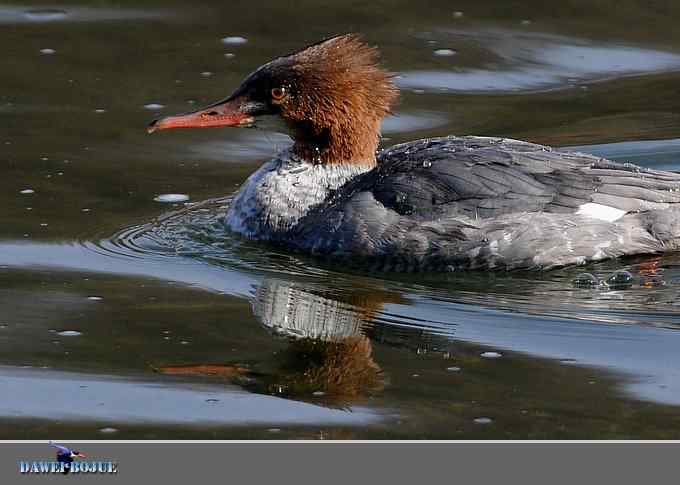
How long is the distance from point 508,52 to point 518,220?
13.4ft

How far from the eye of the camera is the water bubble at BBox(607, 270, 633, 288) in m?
7.47

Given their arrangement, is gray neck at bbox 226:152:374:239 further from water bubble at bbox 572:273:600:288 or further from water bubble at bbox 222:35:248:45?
water bubble at bbox 222:35:248:45

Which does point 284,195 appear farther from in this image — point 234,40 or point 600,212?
point 234,40

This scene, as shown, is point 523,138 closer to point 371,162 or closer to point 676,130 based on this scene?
point 676,130

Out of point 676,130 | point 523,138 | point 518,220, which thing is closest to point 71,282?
point 518,220

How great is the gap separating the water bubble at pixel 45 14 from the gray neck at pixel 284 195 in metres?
4.32

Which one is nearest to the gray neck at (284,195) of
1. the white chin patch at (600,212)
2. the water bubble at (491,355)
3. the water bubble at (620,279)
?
the white chin patch at (600,212)

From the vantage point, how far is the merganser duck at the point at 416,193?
7684 millimetres

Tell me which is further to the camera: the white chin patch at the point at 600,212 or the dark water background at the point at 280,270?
the white chin patch at the point at 600,212

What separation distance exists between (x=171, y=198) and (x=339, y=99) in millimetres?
1363

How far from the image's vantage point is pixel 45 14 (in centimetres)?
1202
